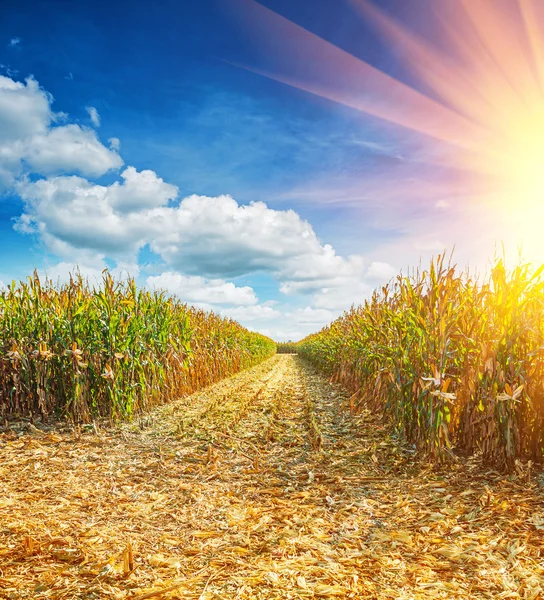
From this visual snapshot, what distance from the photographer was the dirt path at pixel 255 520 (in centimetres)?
376

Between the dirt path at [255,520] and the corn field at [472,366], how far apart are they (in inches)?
22.6

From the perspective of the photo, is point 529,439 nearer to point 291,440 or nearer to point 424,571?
point 424,571

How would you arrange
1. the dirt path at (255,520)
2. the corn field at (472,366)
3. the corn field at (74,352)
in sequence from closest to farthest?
the dirt path at (255,520) < the corn field at (472,366) < the corn field at (74,352)

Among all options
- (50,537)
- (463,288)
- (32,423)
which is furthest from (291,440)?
(32,423)

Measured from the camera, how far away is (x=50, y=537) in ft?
14.7

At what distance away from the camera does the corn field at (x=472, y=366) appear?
6.12m

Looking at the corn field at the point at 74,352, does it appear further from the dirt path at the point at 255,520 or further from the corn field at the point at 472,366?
the corn field at the point at 472,366

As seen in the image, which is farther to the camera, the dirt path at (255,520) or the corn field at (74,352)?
the corn field at (74,352)

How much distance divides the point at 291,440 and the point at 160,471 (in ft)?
8.85

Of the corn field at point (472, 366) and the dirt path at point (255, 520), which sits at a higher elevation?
the corn field at point (472, 366)

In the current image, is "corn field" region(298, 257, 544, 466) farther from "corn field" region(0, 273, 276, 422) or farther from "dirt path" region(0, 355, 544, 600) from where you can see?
"corn field" region(0, 273, 276, 422)

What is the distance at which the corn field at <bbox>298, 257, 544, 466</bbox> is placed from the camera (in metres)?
6.12

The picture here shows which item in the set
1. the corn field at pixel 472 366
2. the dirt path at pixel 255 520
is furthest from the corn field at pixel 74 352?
the corn field at pixel 472 366

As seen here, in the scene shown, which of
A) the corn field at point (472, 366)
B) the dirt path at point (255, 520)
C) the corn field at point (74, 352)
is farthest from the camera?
the corn field at point (74, 352)
